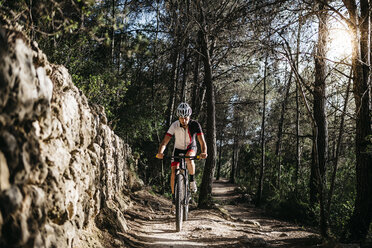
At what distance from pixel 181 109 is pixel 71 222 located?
3154 millimetres

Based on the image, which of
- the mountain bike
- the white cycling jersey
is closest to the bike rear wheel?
the mountain bike

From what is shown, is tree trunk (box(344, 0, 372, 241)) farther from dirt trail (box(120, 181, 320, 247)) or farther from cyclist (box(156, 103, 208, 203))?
cyclist (box(156, 103, 208, 203))

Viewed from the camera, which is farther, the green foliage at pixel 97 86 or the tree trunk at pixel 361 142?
the green foliage at pixel 97 86

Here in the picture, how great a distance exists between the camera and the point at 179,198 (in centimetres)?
561

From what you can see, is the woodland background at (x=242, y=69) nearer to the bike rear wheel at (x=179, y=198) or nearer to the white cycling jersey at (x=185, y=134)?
the white cycling jersey at (x=185, y=134)

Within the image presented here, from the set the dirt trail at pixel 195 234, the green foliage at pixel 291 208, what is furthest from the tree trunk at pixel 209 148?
the green foliage at pixel 291 208

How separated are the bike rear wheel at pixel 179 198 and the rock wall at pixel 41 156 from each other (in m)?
1.53

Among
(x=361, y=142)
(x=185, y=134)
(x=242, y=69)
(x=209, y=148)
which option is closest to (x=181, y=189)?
(x=185, y=134)

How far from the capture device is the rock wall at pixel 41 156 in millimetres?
2023

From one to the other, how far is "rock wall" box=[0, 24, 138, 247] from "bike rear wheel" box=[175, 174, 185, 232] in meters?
1.53

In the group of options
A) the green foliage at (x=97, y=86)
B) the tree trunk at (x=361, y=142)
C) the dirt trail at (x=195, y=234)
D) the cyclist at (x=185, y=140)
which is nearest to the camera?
the tree trunk at (x=361, y=142)

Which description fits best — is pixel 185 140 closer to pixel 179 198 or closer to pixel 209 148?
pixel 179 198

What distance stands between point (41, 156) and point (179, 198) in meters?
3.49

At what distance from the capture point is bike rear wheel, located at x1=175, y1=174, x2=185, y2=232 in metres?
5.49
